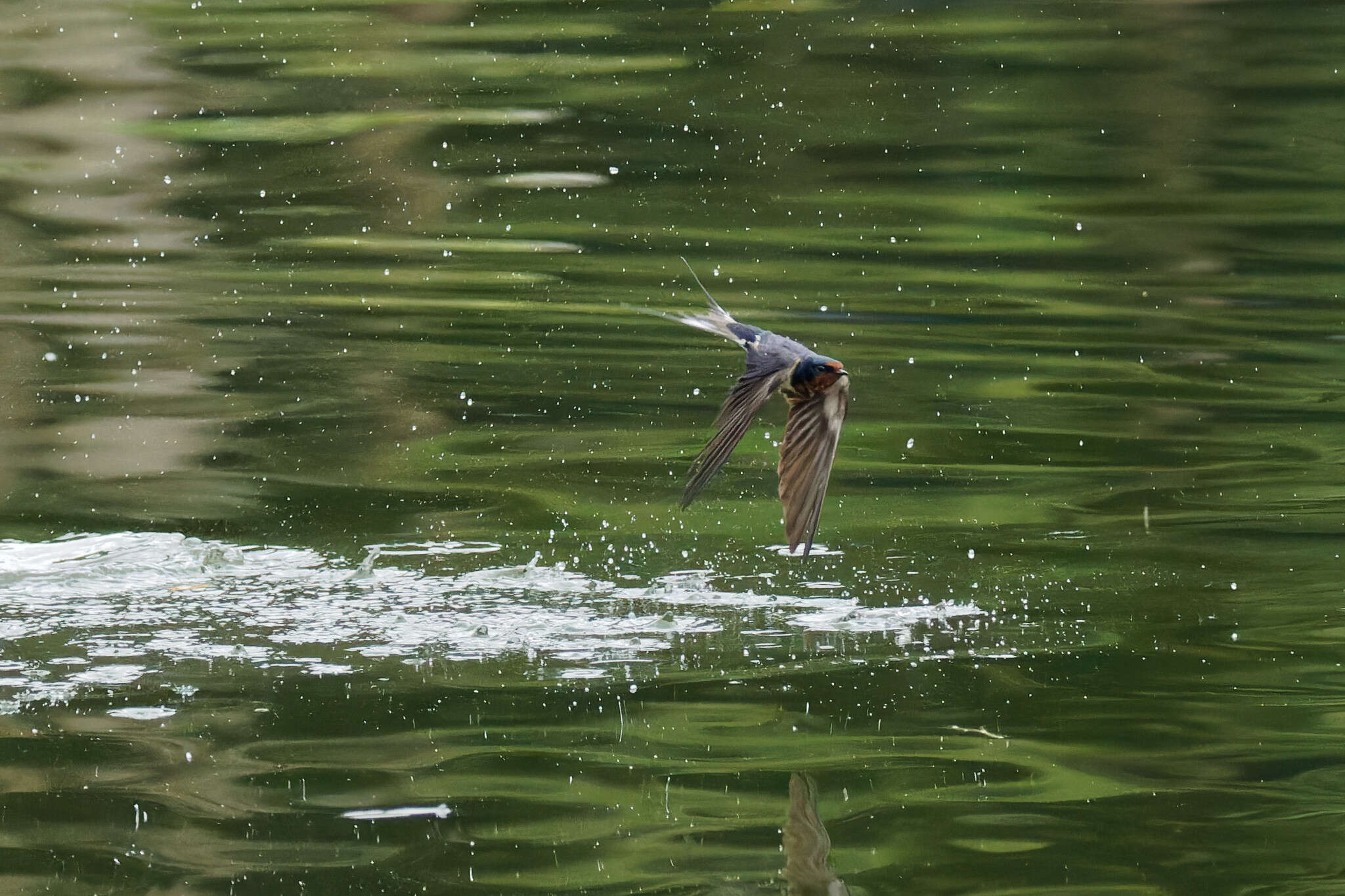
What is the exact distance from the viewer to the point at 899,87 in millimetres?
9227

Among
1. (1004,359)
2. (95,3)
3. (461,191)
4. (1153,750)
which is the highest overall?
(95,3)

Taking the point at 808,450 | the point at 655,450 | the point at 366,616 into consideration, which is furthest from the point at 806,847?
the point at 655,450

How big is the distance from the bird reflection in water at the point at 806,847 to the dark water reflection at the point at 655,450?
3 centimetres

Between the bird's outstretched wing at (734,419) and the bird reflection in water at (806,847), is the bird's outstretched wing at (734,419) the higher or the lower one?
the higher one

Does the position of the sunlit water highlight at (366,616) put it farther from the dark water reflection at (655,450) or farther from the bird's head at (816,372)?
the bird's head at (816,372)

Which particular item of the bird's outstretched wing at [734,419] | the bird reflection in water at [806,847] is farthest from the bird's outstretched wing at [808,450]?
the bird reflection in water at [806,847]

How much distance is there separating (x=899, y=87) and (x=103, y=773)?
6436mm

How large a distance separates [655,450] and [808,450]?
1.71 metres

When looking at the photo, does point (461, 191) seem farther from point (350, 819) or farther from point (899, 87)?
point (350, 819)

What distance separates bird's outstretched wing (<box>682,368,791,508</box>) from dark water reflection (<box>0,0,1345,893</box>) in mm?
Answer: 487

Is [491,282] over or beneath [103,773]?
over

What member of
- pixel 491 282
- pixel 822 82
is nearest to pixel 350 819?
pixel 491 282

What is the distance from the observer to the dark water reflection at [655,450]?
3.37 m

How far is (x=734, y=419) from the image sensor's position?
359 cm
